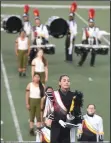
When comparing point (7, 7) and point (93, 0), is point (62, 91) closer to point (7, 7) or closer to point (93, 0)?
point (7, 7)

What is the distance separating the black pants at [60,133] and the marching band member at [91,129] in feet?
7.59

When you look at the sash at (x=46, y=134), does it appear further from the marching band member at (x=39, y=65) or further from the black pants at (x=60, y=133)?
the marching band member at (x=39, y=65)

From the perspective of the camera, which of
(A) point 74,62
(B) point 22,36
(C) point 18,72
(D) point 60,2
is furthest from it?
(D) point 60,2

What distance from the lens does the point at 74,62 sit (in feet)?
63.7

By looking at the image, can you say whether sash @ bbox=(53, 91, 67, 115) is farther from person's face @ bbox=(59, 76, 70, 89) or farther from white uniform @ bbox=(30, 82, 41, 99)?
white uniform @ bbox=(30, 82, 41, 99)

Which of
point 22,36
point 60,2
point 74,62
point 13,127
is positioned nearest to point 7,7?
point 60,2

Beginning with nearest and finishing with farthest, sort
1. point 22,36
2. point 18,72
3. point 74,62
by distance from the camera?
point 22,36, point 18,72, point 74,62

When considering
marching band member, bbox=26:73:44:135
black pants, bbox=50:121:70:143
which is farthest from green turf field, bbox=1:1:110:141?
black pants, bbox=50:121:70:143

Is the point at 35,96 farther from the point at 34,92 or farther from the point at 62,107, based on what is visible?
the point at 62,107

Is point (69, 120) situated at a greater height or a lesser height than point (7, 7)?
lesser

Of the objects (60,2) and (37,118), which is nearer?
(37,118)

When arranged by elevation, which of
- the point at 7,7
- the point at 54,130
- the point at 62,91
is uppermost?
the point at 7,7

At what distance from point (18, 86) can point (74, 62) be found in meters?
3.39

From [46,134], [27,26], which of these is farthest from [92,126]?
[27,26]
